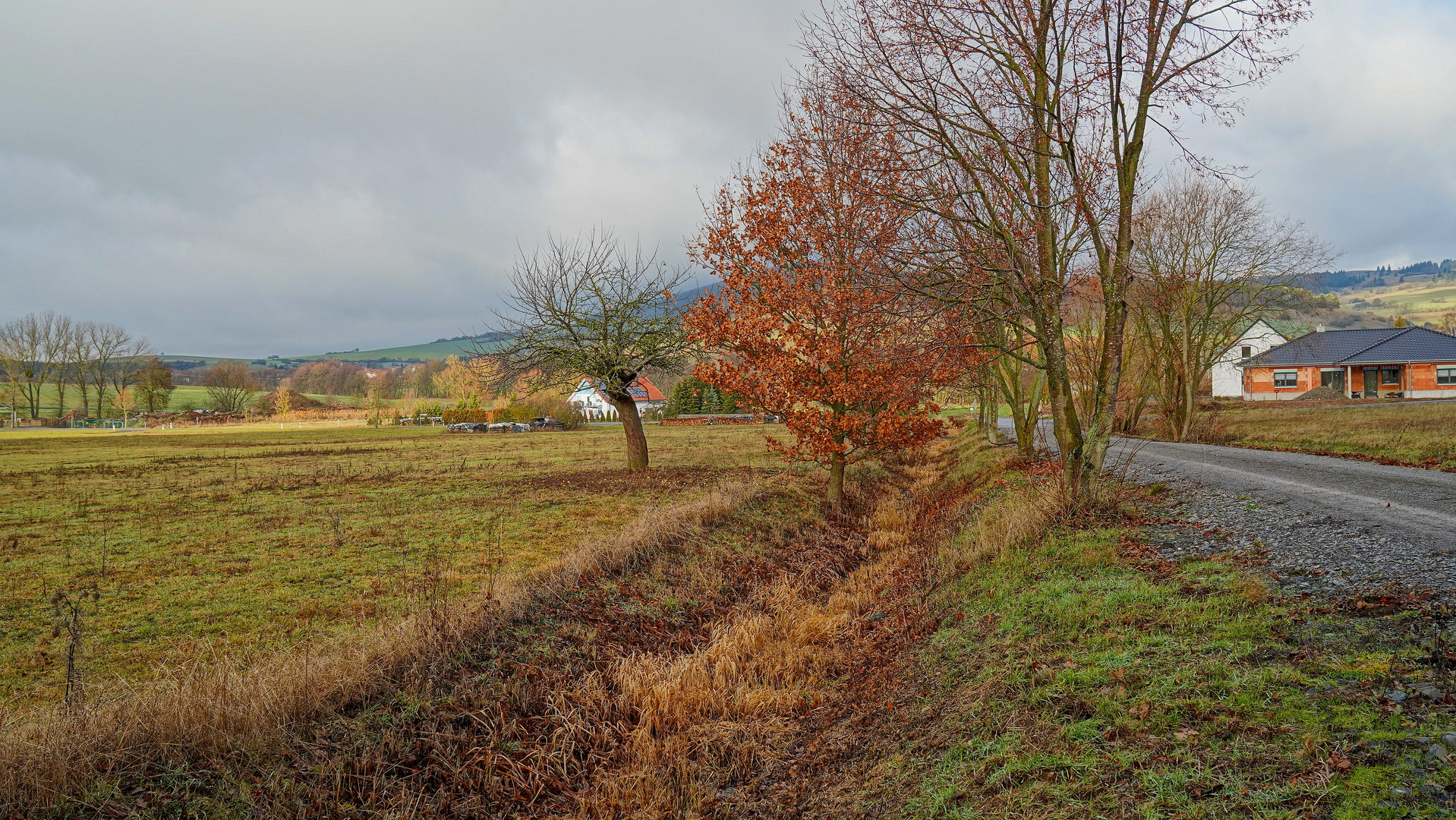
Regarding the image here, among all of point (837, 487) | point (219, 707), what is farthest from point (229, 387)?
point (219, 707)

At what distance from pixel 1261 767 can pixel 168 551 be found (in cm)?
1426

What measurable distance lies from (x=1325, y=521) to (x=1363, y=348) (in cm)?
5498

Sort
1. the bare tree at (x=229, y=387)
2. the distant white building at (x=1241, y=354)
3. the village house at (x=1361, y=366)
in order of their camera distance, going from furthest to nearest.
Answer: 1. the bare tree at (x=229, y=387)
2. the distant white building at (x=1241, y=354)
3. the village house at (x=1361, y=366)

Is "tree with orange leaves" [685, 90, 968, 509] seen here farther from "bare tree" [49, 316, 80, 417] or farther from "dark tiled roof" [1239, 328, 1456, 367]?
"bare tree" [49, 316, 80, 417]

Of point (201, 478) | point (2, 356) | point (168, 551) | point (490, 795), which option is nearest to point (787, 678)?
point (490, 795)

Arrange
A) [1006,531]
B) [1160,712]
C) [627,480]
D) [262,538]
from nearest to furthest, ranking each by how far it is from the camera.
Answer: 1. [1160,712]
2. [1006,531]
3. [262,538]
4. [627,480]

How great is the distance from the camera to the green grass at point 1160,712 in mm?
3295

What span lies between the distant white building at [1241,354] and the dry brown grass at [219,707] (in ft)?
203

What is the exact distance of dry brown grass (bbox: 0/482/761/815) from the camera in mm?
4234

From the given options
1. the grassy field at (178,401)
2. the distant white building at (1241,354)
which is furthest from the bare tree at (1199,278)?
the grassy field at (178,401)

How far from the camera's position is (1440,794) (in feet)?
9.49

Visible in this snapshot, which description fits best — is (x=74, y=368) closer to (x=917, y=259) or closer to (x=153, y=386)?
(x=153, y=386)

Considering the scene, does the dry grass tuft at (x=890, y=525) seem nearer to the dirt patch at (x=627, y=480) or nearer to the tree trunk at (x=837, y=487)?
the tree trunk at (x=837, y=487)

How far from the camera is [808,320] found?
45.3ft
